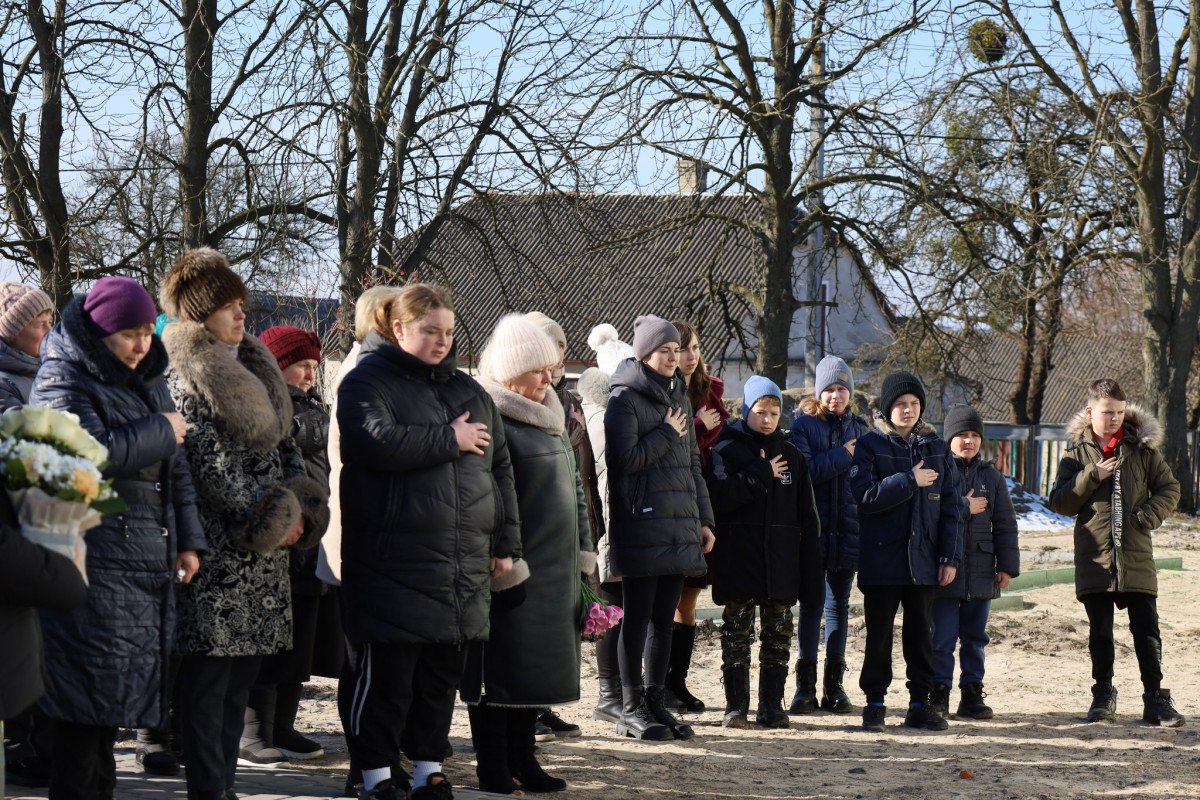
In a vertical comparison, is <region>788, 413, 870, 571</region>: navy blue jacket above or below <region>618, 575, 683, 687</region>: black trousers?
above

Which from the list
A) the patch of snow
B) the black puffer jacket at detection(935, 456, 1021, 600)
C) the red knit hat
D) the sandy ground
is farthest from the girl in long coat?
the patch of snow

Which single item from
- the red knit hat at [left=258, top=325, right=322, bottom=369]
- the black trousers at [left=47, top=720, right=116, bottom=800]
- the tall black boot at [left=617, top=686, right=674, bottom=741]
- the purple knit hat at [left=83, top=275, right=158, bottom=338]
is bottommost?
the tall black boot at [left=617, top=686, right=674, bottom=741]

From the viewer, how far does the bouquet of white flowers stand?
10.9 feet

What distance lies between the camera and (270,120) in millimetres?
12094

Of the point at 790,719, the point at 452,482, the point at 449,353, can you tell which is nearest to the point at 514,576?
the point at 452,482

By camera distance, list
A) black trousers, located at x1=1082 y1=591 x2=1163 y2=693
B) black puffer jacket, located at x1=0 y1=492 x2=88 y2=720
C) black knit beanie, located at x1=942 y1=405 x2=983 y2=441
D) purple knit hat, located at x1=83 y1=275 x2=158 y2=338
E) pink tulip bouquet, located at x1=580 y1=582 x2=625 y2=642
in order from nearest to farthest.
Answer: black puffer jacket, located at x1=0 y1=492 x2=88 y2=720, purple knit hat, located at x1=83 y1=275 x2=158 y2=338, pink tulip bouquet, located at x1=580 y1=582 x2=625 y2=642, black trousers, located at x1=1082 y1=591 x2=1163 y2=693, black knit beanie, located at x1=942 y1=405 x2=983 y2=441

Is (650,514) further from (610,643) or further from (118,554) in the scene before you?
A: (118,554)

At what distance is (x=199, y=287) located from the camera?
15.8 ft

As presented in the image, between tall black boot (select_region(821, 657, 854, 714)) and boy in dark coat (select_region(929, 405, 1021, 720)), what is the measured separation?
1.70 ft

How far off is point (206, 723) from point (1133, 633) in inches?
201

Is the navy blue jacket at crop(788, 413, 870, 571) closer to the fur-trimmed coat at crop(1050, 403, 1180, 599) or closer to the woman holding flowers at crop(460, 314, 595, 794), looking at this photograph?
the fur-trimmed coat at crop(1050, 403, 1180, 599)

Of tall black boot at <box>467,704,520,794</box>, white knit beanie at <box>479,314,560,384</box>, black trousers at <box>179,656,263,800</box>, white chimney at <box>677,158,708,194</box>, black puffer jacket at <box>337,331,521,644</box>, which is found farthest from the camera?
white chimney at <box>677,158,708,194</box>

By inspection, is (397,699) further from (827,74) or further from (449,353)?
(827,74)

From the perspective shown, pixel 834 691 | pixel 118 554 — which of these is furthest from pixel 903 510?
pixel 118 554
